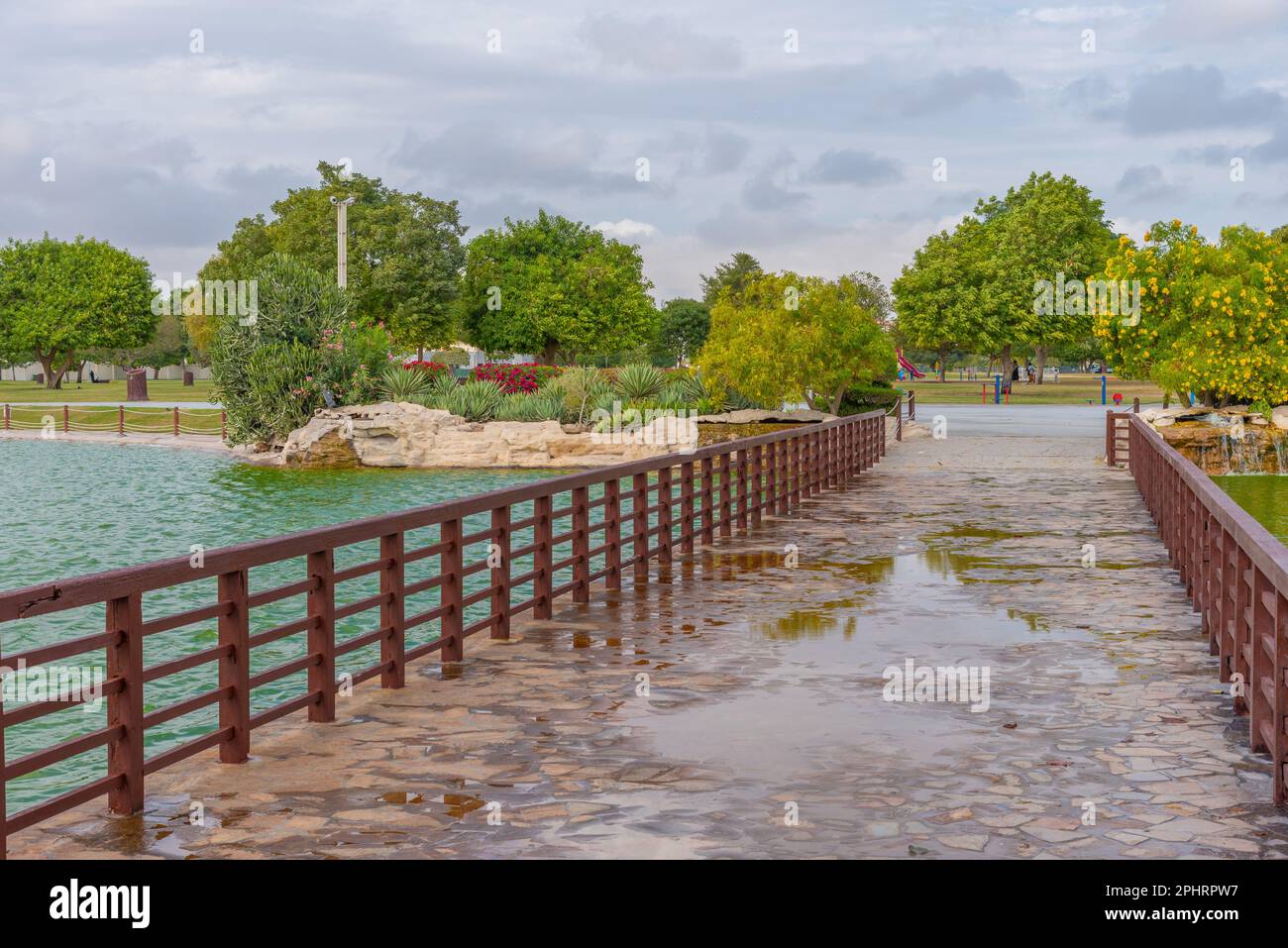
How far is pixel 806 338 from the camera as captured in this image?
35.9m

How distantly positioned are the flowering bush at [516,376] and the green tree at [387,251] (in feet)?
116

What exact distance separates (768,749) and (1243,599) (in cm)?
291

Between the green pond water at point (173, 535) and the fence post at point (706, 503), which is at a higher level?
the fence post at point (706, 503)

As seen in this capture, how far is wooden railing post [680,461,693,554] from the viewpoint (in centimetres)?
1630

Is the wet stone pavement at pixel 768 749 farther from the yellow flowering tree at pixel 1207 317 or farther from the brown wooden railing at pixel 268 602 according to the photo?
the yellow flowering tree at pixel 1207 317

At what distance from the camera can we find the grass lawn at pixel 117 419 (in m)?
51.2

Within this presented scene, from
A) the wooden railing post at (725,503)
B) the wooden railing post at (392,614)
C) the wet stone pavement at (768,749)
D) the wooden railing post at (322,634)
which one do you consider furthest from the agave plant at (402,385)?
the wooden railing post at (322,634)

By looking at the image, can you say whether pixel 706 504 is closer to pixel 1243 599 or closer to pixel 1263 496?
pixel 1243 599

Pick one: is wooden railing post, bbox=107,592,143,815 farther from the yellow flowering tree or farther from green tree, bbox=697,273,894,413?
the yellow flowering tree

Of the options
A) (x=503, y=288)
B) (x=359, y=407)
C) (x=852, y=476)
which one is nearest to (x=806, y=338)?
(x=852, y=476)

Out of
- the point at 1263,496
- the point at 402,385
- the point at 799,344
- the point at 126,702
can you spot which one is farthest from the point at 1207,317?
the point at 126,702

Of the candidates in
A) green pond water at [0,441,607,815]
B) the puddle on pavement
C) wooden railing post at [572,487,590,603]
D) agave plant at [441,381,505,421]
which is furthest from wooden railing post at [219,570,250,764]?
agave plant at [441,381,505,421]
